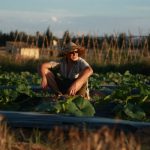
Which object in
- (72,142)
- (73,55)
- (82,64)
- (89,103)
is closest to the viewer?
(72,142)

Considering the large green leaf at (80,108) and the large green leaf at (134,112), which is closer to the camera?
the large green leaf at (80,108)

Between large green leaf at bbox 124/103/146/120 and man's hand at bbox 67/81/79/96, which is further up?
man's hand at bbox 67/81/79/96

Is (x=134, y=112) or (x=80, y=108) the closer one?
(x=80, y=108)

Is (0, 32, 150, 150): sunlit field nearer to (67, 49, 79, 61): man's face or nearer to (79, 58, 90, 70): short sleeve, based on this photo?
(79, 58, 90, 70): short sleeve

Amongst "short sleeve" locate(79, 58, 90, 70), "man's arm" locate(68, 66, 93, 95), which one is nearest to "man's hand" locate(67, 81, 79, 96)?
"man's arm" locate(68, 66, 93, 95)

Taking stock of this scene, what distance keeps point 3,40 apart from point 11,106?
44.9 m

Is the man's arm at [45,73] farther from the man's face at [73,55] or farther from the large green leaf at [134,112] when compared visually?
the large green leaf at [134,112]

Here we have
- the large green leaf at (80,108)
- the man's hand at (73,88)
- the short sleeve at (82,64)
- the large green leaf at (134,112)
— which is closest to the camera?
the large green leaf at (80,108)

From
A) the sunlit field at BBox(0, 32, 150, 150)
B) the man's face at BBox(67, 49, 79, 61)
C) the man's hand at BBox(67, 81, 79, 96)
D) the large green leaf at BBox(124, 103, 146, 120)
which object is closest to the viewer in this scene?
the sunlit field at BBox(0, 32, 150, 150)

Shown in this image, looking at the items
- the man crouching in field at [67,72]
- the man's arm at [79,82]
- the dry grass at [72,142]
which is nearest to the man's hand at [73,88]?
the man's arm at [79,82]

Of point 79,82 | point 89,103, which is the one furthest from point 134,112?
point 79,82

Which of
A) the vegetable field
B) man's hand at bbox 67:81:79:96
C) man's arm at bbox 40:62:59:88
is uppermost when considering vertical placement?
man's arm at bbox 40:62:59:88

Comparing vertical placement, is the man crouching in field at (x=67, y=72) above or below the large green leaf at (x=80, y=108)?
above

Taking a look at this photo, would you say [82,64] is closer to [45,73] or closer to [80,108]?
[45,73]
